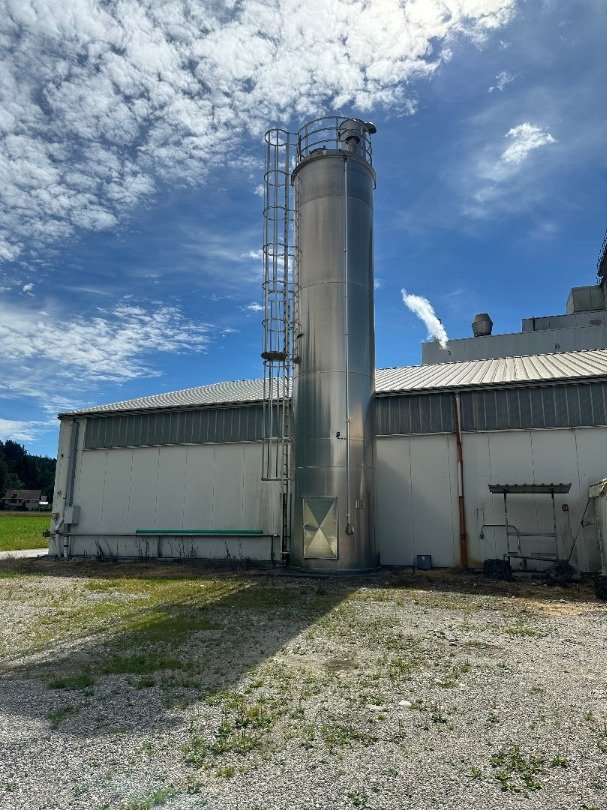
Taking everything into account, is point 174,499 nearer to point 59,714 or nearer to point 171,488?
point 171,488

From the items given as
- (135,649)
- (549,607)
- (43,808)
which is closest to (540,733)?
(43,808)

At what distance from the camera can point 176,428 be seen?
2352 centimetres

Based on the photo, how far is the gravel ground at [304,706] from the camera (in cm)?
455

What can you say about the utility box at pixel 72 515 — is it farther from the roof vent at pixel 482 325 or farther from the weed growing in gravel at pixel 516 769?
the roof vent at pixel 482 325

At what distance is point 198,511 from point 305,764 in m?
17.9

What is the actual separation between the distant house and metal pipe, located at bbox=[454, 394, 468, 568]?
91.2m

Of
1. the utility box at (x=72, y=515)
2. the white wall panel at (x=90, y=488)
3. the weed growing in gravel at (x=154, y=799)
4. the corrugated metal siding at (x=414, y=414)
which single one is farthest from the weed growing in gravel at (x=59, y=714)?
the utility box at (x=72, y=515)

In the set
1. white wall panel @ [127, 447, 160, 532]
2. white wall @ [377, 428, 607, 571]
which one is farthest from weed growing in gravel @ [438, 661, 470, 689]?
white wall panel @ [127, 447, 160, 532]

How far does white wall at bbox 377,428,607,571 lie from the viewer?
17531mm

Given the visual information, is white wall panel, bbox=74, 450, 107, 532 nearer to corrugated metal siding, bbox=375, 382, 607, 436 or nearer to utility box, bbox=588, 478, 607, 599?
corrugated metal siding, bbox=375, 382, 607, 436

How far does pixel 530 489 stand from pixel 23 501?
98.7 meters

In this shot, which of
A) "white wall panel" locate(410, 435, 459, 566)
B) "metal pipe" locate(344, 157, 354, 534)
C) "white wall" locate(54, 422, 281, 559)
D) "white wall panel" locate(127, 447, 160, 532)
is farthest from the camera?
"white wall panel" locate(127, 447, 160, 532)

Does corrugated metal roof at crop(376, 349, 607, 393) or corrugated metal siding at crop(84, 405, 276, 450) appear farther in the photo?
corrugated metal siding at crop(84, 405, 276, 450)

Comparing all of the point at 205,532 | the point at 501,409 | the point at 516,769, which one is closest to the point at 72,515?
the point at 205,532
